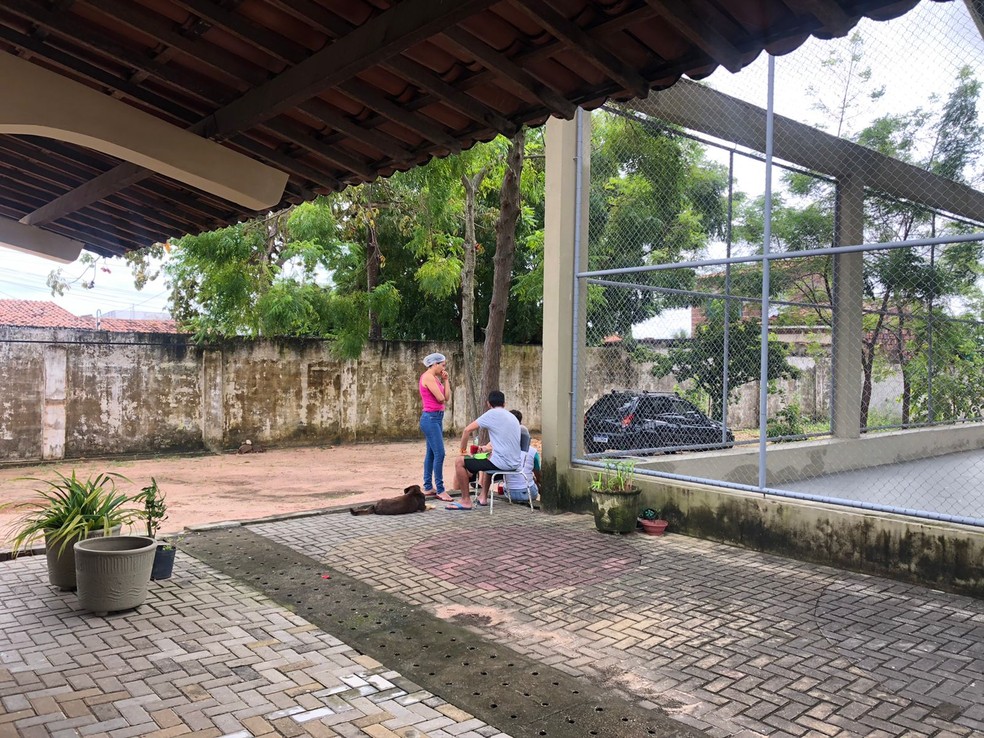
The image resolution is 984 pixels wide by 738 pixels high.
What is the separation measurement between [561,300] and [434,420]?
83.1 inches

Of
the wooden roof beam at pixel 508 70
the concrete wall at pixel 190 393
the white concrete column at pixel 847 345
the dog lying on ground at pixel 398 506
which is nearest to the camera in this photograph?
the wooden roof beam at pixel 508 70

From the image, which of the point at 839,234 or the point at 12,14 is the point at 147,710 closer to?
the point at 12,14

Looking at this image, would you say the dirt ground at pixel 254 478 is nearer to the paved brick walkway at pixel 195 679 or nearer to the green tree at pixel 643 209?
the paved brick walkway at pixel 195 679

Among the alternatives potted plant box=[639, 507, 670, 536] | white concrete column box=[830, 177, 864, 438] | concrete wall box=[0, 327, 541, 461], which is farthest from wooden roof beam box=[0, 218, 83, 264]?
white concrete column box=[830, 177, 864, 438]

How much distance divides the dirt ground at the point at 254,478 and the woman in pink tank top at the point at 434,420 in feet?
3.44

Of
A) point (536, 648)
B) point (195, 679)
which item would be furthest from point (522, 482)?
point (195, 679)

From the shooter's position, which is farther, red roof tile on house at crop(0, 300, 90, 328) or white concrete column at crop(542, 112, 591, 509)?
red roof tile on house at crop(0, 300, 90, 328)

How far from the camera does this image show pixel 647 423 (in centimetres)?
1025

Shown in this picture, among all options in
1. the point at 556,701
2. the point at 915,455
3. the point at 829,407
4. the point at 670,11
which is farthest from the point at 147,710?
the point at 915,455

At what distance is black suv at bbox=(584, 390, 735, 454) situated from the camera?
9.88 m

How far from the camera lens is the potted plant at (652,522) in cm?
681

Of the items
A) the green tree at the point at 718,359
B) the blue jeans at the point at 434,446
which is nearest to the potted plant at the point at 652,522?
the blue jeans at the point at 434,446

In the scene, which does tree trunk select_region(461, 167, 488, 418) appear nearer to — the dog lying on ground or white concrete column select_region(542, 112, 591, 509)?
white concrete column select_region(542, 112, 591, 509)

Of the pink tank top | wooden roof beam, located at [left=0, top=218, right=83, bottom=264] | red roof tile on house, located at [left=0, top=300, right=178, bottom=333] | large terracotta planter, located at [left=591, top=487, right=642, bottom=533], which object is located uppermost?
red roof tile on house, located at [left=0, top=300, right=178, bottom=333]
